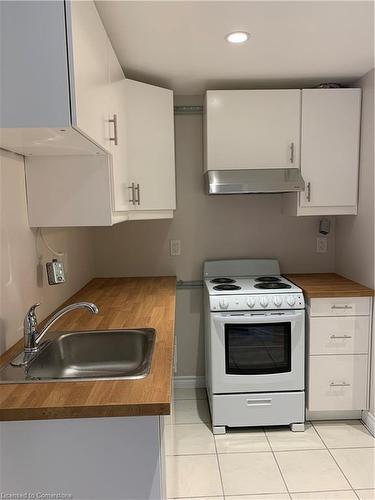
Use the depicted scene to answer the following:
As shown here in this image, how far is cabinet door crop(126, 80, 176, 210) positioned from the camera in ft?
7.56

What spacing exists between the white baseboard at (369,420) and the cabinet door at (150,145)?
75.9 inches

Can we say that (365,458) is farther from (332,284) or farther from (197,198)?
(197,198)

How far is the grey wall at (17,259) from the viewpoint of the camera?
147cm

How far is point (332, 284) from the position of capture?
2.56 meters

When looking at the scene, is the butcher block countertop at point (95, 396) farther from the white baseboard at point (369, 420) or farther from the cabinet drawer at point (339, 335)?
the white baseboard at point (369, 420)

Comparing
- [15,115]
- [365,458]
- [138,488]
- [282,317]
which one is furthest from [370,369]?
[15,115]

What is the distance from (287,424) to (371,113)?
2.11 meters

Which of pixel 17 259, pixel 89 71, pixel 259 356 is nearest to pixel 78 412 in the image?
pixel 17 259

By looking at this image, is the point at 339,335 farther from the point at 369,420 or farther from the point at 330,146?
the point at 330,146

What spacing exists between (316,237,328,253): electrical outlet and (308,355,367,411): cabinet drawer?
880mm

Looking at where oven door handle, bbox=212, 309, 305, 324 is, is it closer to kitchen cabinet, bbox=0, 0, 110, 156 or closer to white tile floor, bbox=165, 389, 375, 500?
white tile floor, bbox=165, 389, 375, 500

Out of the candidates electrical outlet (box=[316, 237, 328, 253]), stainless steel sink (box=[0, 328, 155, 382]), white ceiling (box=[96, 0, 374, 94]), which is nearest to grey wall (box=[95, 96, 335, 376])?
electrical outlet (box=[316, 237, 328, 253])

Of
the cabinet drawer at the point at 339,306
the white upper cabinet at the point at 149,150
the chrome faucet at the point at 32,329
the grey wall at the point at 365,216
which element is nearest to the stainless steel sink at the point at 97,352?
the chrome faucet at the point at 32,329

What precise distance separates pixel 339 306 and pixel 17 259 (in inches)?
76.1
